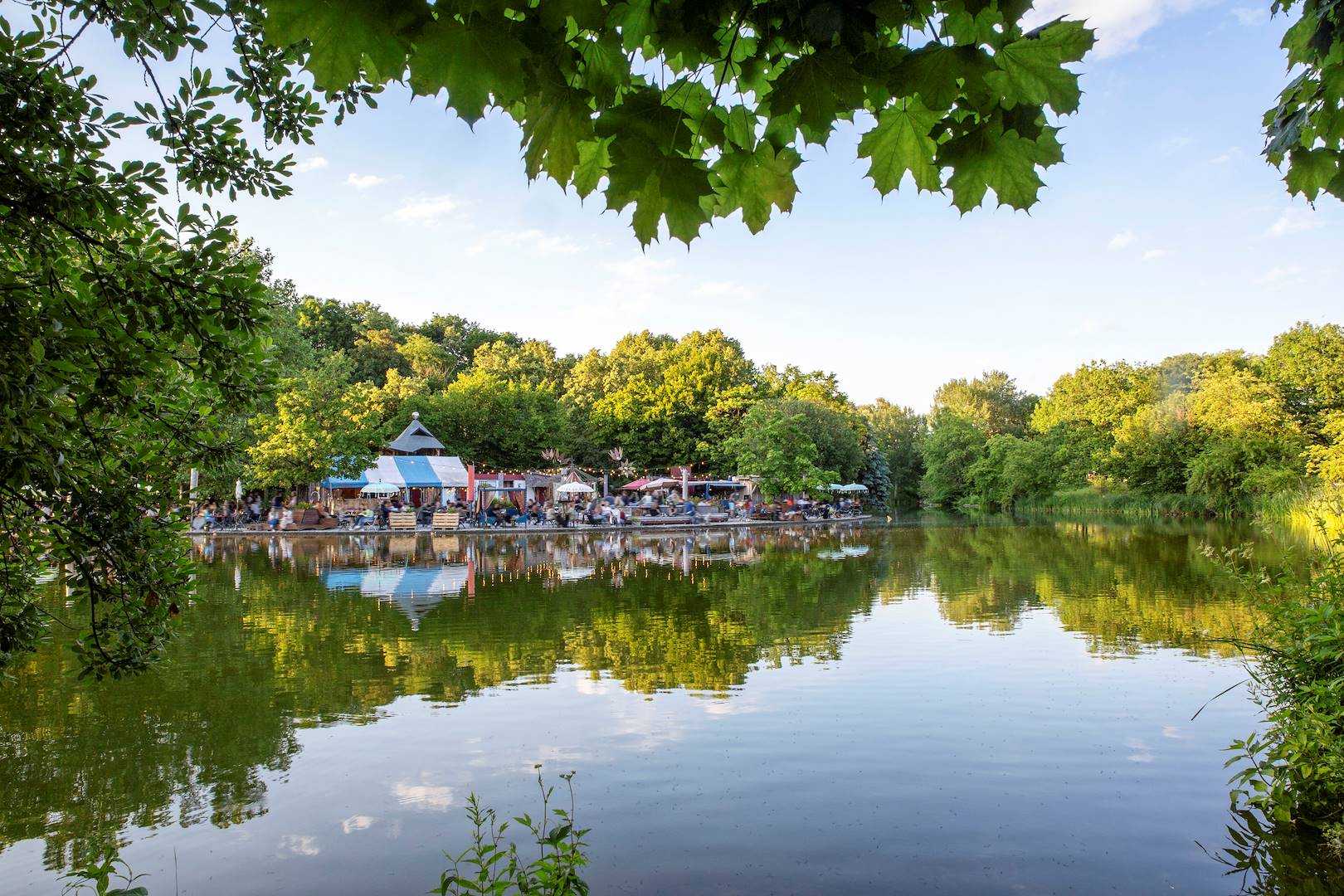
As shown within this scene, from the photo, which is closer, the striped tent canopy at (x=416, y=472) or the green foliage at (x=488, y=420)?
the striped tent canopy at (x=416, y=472)

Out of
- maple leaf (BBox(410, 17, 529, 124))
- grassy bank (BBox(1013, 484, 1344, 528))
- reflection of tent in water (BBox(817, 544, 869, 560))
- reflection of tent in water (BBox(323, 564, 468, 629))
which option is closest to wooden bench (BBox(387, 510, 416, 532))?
reflection of tent in water (BBox(323, 564, 468, 629))

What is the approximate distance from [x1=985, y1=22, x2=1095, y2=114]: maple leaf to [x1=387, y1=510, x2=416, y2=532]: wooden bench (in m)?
32.7

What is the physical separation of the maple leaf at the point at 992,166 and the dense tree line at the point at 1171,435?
3394cm

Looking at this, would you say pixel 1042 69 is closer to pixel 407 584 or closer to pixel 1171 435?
pixel 407 584

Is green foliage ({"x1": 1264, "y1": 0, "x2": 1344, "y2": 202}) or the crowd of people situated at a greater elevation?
green foliage ({"x1": 1264, "y1": 0, "x2": 1344, "y2": 202})

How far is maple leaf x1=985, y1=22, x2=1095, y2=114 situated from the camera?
5.56 ft

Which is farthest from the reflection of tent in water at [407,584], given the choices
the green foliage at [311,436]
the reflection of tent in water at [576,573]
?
the green foliage at [311,436]

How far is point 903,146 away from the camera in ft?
6.37

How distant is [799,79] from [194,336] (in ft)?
9.86

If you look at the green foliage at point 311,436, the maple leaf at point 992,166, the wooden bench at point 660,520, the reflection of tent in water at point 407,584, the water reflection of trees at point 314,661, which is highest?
the green foliage at point 311,436

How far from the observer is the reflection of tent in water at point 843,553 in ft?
74.7

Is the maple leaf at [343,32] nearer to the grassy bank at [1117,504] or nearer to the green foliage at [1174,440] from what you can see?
the green foliage at [1174,440]

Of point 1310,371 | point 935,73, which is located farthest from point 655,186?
point 1310,371

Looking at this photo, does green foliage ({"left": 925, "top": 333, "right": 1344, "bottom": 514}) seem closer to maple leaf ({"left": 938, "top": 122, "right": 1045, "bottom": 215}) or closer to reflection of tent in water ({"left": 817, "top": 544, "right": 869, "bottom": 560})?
reflection of tent in water ({"left": 817, "top": 544, "right": 869, "bottom": 560})
